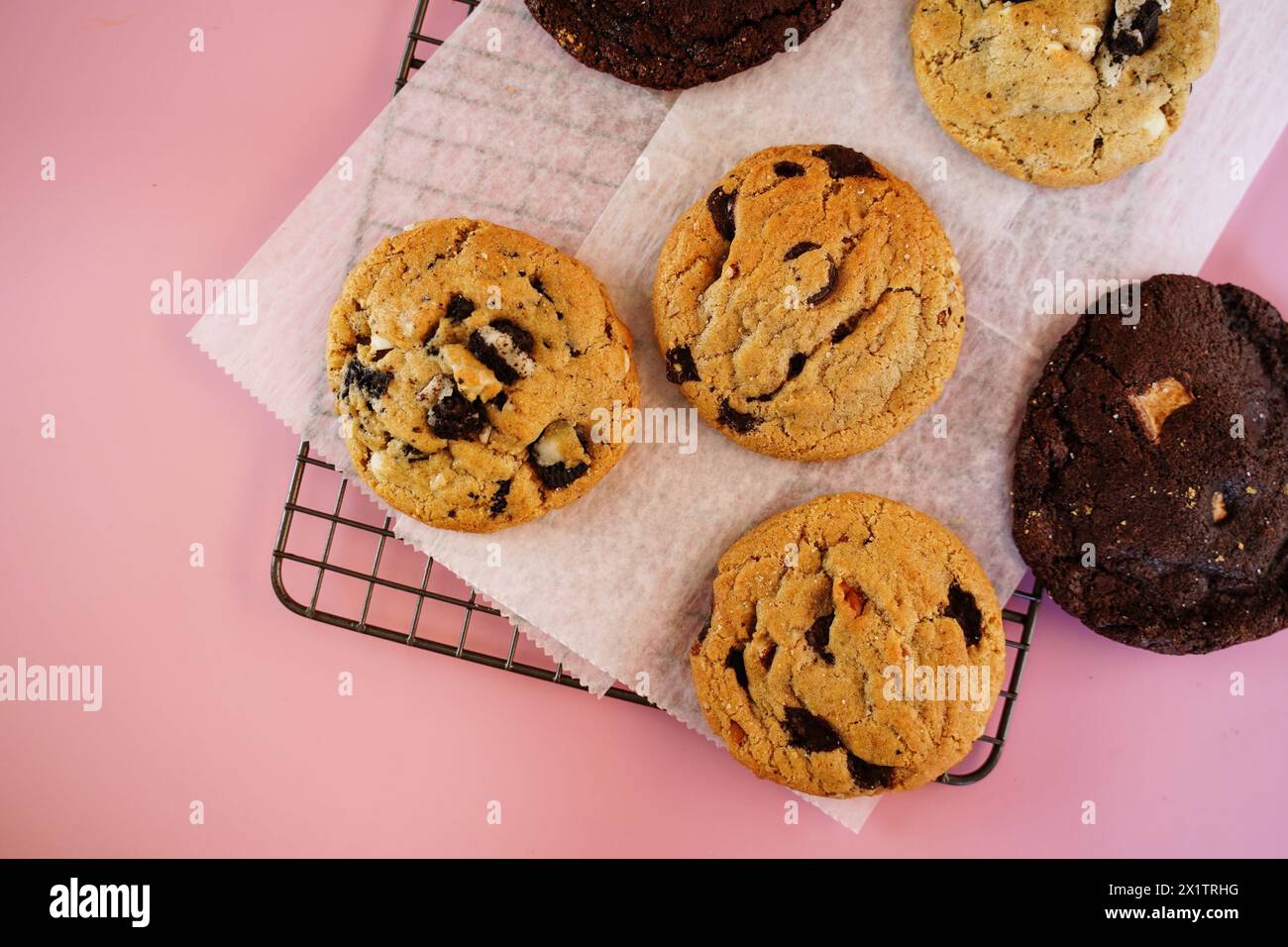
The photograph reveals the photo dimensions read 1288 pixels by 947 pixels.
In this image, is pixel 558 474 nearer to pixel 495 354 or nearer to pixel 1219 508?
pixel 495 354

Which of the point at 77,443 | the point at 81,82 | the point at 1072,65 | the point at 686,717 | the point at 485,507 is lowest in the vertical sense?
the point at 686,717

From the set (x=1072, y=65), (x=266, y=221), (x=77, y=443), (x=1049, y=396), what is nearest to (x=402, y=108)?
(x=266, y=221)

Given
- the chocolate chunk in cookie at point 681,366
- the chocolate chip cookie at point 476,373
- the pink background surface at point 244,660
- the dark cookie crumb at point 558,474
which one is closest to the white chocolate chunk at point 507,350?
the chocolate chip cookie at point 476,373

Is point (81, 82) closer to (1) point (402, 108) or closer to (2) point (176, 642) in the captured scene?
(1) point (402, 108)

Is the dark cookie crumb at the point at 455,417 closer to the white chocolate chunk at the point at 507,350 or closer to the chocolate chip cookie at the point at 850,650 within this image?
the white chocolate chunk at the point at 507,350

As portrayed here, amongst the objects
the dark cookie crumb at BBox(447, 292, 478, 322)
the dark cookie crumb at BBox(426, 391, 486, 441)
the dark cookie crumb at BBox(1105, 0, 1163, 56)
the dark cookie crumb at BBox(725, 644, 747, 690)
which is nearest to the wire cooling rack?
the dark cookie crumb at BBox(725, 644, 747, 690)
